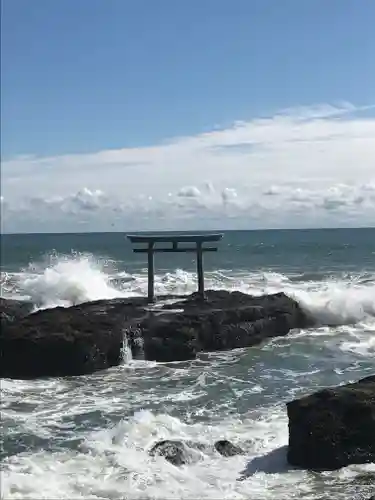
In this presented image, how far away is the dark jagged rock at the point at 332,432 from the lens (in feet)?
34.4

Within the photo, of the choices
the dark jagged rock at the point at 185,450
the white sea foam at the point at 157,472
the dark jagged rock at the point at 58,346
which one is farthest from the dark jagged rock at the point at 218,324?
the dark jagged rock at the point at 185,450

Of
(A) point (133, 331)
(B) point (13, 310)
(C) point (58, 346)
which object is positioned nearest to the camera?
(C) point (58, 346)

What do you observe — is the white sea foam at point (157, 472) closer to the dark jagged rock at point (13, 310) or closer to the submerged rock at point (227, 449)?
the submerged rock at point (227, 449)

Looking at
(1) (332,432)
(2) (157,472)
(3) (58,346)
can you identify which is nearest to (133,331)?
(3) (58,346)

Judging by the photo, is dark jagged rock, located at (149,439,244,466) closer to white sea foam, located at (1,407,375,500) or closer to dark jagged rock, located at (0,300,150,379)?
white sea foam, located at (1,407,375,500)

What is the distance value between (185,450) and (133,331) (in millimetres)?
8639

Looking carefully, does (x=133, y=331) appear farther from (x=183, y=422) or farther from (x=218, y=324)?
(x=183, y=422)

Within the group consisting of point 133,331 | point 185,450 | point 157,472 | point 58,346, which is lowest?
point 157,472

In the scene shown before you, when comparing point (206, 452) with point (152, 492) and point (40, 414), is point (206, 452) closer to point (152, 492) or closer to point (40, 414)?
point (152, 492)

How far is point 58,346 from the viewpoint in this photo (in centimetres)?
1750

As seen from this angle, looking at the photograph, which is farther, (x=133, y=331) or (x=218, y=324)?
(x=218, y=324)

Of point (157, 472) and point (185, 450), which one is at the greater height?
point (185, 450)

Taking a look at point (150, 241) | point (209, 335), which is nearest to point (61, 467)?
point (209, 335)

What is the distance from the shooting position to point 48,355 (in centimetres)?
1738
